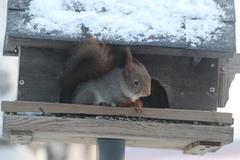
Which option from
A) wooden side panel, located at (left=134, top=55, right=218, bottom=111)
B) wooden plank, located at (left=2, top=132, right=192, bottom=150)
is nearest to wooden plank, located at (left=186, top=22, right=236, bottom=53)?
wooden side panel, located at (left=134, top=55, right=218, bottom=111)

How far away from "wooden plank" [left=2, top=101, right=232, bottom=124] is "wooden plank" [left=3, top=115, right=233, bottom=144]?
37 millimetres

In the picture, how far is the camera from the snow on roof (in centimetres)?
336

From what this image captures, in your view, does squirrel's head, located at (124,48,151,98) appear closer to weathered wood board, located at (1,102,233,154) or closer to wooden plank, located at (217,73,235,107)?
weathered wood board, located at (1,102,233,154)

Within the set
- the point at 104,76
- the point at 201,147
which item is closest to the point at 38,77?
the point at 104,76

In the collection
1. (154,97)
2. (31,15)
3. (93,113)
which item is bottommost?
(93,113)


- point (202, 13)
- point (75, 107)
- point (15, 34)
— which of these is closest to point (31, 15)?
point (15, 34)

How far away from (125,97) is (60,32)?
51 cm

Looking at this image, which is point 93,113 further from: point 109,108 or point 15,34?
point 15,34

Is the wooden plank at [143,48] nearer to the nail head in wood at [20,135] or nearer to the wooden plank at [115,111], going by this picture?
the wooden plank at [115,111]

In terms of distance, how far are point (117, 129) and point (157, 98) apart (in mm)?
809

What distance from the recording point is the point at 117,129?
3.16m

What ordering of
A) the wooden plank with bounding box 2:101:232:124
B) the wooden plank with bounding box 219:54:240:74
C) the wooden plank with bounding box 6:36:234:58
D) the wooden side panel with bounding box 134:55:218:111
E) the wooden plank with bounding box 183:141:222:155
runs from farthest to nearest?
the wooden plank with bounding box 219:54:240:74 → the wooden side panel with bounding box 134:55:218:111 → the wooden plank with bounding box 6:36:234:58 → the wooden plank with bounding box 183:141:222:155 → the wooden plank with bounding box 2:101:232:124

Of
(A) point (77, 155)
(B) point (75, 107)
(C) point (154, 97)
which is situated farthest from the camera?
(A) point (77, 155)

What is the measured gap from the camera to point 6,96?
6410 mm
